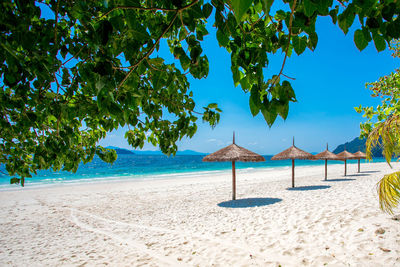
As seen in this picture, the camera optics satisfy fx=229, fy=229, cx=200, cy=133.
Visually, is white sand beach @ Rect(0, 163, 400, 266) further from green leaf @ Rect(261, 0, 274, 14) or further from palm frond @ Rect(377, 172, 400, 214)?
green leaf @ Rect(261, 0, 274, 14)

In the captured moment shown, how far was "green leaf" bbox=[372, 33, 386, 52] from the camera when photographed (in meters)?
0.88

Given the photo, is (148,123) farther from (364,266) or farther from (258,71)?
(364,266)

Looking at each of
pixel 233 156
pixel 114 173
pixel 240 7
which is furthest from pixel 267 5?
pixel 114 173

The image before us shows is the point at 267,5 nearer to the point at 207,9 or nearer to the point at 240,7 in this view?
the point at 240,7

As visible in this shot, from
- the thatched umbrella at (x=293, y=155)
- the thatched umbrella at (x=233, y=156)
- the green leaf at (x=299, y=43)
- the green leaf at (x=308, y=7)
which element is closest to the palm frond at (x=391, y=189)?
the green leaf at (x=299, y=43)

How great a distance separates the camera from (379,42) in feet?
2.94

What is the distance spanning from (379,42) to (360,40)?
0.22ft

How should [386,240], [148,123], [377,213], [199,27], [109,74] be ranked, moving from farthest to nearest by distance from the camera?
[377,213]
[386,240]
[148,123]
[199,27]
[109,74]

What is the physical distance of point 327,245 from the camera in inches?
162

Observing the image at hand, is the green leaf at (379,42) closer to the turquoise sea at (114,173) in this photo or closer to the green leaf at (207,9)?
the green leaf at (207,9)

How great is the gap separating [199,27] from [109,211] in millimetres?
9304

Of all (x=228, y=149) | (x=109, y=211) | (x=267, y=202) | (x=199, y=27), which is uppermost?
(x=199, y=27)

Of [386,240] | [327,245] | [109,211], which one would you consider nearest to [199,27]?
[327,245]

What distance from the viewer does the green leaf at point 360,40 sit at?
0.91 meters
